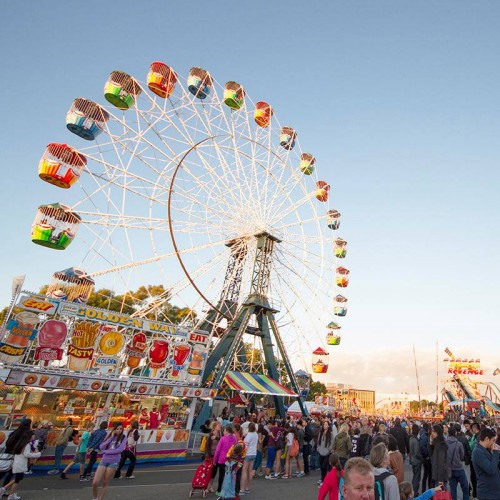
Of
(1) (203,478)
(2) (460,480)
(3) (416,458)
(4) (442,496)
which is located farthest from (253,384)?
(4) (442,496)

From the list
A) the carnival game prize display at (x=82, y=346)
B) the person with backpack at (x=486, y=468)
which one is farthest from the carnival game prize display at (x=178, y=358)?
the person with backpack at (x=486, y=468)

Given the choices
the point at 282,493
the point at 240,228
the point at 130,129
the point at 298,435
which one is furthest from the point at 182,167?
the point at 282,493

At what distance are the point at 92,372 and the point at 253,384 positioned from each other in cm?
1134

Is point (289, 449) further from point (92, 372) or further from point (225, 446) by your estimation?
point (92, 372)

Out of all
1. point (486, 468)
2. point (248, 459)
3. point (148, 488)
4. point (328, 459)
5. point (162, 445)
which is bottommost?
point (148, 488)

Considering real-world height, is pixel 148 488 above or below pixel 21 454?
below

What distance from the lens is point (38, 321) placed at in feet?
40.1

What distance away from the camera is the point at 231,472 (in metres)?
7.26

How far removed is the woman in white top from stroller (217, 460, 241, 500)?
1.97 meters

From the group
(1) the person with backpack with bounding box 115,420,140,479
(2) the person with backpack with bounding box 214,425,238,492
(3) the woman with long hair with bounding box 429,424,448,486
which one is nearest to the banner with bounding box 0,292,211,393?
(1) the person with backpack with bounding box 115,420,140,479

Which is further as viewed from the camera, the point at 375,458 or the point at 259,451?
the point at 259,451

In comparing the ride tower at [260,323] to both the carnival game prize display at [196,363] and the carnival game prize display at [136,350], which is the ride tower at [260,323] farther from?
the carnival game prize display at [136,350]

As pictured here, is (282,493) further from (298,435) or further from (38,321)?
(38,321)

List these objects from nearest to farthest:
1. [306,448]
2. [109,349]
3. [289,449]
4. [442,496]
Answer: [442,496] < [289,449] < [306,448] < [109,349]
